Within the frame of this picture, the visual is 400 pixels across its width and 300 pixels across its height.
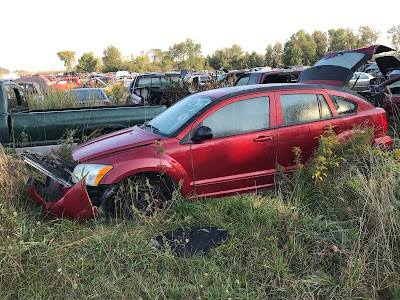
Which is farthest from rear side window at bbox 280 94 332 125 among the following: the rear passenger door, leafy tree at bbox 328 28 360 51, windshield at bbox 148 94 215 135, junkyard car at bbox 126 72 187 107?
leafy tree at bbox 328 28 360 51

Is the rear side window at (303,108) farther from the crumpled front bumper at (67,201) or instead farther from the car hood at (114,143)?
the crumpled front bumper at (67,201)

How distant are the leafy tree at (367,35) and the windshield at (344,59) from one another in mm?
57875

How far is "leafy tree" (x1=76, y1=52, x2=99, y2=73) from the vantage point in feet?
265

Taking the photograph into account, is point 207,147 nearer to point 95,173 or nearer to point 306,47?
point 95,173

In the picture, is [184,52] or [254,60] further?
[184,52]

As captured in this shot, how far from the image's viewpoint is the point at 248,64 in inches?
2827

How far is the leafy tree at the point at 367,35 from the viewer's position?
56406 mm

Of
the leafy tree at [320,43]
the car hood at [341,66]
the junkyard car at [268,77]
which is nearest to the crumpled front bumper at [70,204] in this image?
the car hood at [341,66]

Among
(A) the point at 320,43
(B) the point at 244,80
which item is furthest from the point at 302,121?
(A) the point at 320,43

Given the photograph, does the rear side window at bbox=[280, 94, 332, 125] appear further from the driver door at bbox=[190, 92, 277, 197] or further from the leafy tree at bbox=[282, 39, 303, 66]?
the leafy tree at bbox=[282, 39, 303, 66]

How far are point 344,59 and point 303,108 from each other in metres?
2.33

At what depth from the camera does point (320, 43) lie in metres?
68.6

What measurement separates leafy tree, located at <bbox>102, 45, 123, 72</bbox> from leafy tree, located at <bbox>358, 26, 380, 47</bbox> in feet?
160

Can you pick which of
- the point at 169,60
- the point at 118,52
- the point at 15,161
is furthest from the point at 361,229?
the point at 169,60
